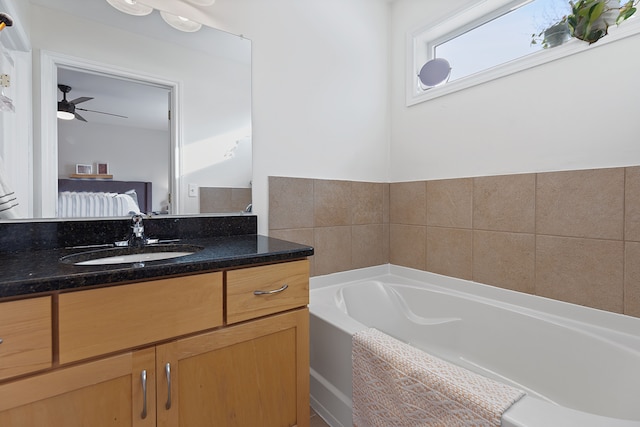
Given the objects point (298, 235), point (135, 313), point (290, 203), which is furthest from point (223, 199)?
point (135, 313)

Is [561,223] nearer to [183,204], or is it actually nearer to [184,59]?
[183,204]

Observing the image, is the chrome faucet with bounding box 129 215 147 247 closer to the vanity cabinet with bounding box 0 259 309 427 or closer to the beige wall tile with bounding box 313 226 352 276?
the vanity cabinet with bounding box 0 259 309 427

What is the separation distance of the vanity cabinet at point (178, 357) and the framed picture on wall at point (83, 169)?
0.75 meters

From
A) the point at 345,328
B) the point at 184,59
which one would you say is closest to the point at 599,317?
the point at 345,328

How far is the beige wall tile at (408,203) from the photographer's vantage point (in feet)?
7.02

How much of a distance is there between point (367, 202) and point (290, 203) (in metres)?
0.65

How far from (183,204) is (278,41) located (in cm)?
113

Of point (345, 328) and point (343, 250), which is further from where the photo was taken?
point (343, 250)

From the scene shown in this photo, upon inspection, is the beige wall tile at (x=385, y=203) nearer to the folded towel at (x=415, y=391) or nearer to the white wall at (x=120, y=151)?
the folded towel at (x=415, y=391)

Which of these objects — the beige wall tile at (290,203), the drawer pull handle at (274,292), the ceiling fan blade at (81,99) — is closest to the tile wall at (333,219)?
the beige wall tile at (290,203)

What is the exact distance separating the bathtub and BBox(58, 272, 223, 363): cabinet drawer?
0.67 meters

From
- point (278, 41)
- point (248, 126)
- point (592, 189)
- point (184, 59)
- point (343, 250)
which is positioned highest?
point (278, 41)

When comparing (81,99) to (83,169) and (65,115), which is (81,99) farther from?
(83,169)

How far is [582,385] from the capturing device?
1.29 m
